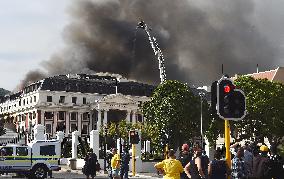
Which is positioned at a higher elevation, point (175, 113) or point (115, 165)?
point (175, 113)

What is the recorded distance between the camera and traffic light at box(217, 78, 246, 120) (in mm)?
11039

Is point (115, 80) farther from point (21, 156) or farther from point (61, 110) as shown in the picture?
point (21, 156)

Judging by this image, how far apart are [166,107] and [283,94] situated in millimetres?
13391

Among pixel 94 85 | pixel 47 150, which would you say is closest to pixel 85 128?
pixel 94 85

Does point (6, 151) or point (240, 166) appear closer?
point (240, 166)

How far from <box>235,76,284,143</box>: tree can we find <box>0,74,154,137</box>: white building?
185 ft

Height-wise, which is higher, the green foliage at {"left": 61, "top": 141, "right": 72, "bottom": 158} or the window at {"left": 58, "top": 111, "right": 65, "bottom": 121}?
the window at {"left": 58, "top": 111, "right": 65, "bottom": 121}

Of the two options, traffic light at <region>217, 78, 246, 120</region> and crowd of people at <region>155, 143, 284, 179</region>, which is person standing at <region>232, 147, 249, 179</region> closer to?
crowd of people at <region>155, 143, 284, 179</region>

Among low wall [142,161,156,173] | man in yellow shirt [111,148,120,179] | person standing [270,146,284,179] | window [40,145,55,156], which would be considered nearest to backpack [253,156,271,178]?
person standing [270,146,284,179]

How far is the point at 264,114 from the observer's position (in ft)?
207

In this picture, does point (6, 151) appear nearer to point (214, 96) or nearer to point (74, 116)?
point (214, 96)

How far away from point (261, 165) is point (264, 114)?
50.2 m

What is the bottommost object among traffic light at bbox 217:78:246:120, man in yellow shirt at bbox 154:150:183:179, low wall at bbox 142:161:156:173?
low wall at bbox 142:161:156:173

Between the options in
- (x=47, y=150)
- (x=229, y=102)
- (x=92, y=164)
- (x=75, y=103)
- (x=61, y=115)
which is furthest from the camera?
(x=75, y=103)
